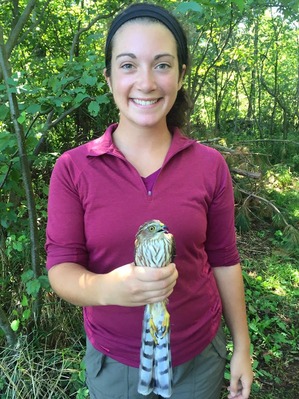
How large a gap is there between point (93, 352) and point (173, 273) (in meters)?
0.75

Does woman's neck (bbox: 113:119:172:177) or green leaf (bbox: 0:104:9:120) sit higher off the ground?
green leaf (bbox: 0:104:9:120)

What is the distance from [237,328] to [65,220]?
36.8 inches

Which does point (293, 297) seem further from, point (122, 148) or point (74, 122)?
point (122, 148)

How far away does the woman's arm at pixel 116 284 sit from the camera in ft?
3.70

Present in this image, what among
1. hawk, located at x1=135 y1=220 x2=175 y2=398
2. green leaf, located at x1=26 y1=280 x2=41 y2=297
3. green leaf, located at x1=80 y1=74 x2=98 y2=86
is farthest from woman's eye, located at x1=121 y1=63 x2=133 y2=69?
green leaf, located at x1=26 y1=280 x2=41 y2=297

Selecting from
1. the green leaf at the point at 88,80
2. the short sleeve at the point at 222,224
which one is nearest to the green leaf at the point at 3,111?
the green leaf at the point at 88,80

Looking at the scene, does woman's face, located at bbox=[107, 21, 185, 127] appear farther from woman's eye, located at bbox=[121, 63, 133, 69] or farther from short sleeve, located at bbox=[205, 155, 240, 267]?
short sleeve, located at bbox=[205, 155, 240, 267]

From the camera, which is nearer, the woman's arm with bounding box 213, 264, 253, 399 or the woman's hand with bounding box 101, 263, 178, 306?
the woman's hand with bounding box 101, 263, 178, 306

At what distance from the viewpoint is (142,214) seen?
1467 mm

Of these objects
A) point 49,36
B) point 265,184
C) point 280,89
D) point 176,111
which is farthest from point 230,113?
point 176,111

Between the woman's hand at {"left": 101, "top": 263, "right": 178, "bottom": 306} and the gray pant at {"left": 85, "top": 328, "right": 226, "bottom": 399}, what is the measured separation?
0.50 m

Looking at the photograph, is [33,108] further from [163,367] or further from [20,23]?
[163,367]

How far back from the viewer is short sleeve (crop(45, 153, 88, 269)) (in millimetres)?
1474

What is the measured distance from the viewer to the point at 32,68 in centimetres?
480
